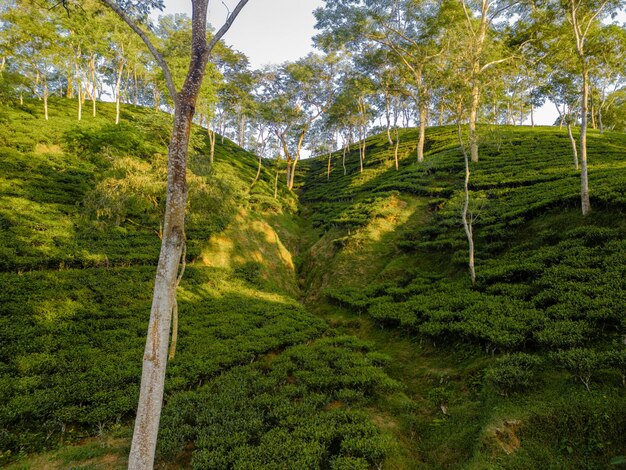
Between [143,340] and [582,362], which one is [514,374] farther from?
[143,340]

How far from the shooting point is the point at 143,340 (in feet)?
42.7

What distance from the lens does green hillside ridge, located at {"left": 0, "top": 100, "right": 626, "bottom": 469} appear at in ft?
25.4

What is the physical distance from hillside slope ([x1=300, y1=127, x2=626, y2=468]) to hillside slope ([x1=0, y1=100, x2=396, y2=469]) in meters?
2.15

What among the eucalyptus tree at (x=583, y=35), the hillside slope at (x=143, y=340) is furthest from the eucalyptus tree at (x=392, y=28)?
the hillside slope at (x=143, y=340)

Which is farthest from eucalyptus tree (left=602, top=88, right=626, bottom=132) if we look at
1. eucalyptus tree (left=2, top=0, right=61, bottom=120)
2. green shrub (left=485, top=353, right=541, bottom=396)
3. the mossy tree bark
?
eucalyptus tree (left=2, top=0, right=61, bottom=120)

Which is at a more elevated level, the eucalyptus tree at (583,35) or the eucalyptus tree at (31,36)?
the eucalyptus tree at (31,36)

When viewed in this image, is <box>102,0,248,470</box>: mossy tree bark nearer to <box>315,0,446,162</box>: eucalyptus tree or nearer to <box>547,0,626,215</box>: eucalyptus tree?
<box>547,0,626,215</box>: eucalyptus tree

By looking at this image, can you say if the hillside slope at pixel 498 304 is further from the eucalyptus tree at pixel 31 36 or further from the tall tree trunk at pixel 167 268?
the eucalyptus tree at pixel 31 36

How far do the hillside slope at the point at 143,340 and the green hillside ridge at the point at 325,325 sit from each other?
0.26 ft

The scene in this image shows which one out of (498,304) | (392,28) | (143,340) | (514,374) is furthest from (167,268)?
(392,28)

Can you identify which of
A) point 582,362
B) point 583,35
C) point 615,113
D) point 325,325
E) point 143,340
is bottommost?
point 325,325

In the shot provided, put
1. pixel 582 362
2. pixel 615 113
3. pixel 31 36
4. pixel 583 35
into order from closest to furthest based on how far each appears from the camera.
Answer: pixel 582 362 → pixel 583 35 → pixel 31 36 → pixel 615 113

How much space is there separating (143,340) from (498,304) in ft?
51.7

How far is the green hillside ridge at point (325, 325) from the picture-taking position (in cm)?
775
